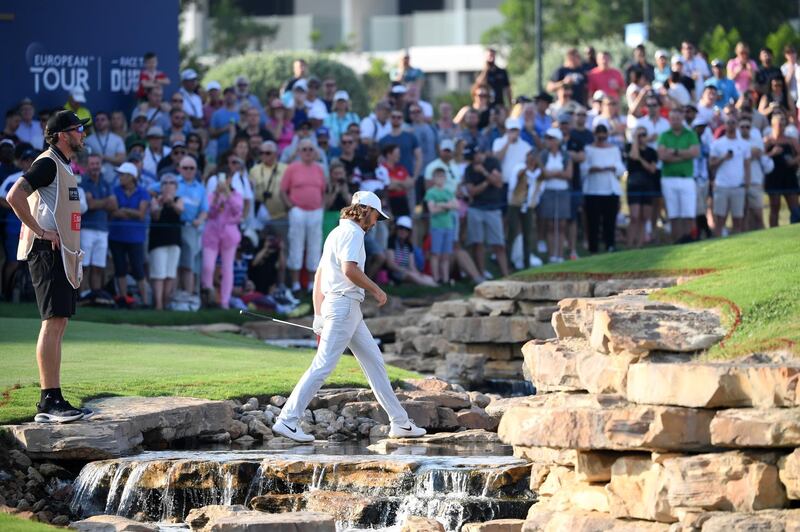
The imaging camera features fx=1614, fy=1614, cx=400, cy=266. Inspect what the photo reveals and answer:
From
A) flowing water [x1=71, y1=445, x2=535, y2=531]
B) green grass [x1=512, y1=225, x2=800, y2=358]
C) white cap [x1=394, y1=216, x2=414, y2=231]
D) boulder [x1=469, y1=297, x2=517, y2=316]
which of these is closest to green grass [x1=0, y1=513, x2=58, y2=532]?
flowing water [x1=71, y1=445, x2=535, y2=531]

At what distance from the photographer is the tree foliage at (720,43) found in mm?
36375

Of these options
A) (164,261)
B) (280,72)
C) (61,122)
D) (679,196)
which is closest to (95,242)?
(164,261)

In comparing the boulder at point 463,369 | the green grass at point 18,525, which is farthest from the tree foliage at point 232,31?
the green grass at point 18,525

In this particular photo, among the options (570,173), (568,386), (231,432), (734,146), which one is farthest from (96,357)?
(734,146)

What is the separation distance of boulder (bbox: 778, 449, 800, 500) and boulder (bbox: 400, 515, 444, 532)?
2.80m

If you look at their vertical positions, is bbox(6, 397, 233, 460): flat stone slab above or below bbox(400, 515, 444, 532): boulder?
above

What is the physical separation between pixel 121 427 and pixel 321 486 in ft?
5.83

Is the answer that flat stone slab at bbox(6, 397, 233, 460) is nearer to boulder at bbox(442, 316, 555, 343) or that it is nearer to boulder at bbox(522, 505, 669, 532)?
boulder at bbox(522, 505, 669, 532)

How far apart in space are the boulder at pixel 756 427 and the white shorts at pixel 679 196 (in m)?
14.9

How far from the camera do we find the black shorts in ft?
40.7

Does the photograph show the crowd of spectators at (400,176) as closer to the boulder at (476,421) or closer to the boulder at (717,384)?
the boulder at (476,421)

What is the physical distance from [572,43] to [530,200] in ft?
66.3

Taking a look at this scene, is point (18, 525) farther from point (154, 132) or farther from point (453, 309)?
point (154, 132)

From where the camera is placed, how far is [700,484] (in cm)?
991
